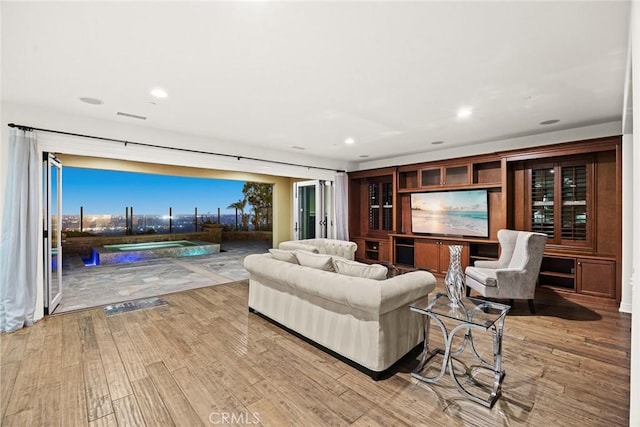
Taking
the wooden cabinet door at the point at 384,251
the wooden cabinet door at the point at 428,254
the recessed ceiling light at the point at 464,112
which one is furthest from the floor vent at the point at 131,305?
the recessed ceiling light at the point at 464,112

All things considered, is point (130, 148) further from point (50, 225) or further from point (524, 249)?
point (524, 249)

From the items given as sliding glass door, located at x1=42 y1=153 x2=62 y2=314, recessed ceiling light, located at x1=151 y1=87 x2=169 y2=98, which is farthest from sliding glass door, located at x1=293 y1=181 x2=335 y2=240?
sliding glass door, located at x1=42 y1=153 x2=62 y2=314

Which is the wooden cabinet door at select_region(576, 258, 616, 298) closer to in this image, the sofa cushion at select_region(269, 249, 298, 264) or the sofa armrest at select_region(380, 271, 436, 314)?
the sofa armrest at select_region(380, 271, 436, 314)

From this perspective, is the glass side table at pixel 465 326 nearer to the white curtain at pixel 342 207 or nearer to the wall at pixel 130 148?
the wall at pixel 130 148

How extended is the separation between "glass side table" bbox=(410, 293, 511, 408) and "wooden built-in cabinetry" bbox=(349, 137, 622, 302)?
2.68 metres

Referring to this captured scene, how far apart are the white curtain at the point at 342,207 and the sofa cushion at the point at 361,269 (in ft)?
13.3

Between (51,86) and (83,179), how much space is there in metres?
8.56

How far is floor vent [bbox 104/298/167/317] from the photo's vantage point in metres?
3.82

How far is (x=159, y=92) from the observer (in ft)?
9.60

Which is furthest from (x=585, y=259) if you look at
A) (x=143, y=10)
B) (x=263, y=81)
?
(x=143, y=10)

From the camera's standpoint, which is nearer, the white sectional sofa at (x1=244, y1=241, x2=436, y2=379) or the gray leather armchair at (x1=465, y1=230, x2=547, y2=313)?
the white sectional sofa at (x1=244, y1=241, x2=436, y2=379)

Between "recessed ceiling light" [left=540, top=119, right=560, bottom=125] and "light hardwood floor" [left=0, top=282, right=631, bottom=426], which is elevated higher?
"recessed ceiling light" [left=540, top=119, right=560, bottom=125]

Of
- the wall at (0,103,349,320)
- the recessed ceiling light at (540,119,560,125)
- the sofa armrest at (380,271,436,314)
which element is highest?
the recessed ceiling light at (540,119,560,125)

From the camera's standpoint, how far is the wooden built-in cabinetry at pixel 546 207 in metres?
4.05
